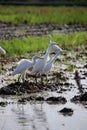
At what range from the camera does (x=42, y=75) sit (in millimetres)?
16562

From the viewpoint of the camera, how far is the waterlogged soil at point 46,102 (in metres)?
11.1

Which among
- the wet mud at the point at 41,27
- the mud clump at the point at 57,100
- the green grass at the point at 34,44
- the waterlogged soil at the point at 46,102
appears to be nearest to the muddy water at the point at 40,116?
the waterlogged soil at the point at 46,102

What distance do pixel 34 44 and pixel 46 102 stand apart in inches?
429

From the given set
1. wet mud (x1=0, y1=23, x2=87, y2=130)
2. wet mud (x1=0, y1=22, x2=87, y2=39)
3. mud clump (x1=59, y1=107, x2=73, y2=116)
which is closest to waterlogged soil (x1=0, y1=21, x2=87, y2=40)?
wet mud (x1=0, y1=22, x2=87, y2=39)

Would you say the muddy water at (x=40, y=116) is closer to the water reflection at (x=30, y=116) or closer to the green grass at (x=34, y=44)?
the water reflection at (x=30, y=116)

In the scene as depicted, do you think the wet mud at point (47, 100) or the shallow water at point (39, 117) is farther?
the wet mud at point (47, 100)

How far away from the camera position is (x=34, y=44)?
78.2ft

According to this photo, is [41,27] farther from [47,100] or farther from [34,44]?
[47,100]

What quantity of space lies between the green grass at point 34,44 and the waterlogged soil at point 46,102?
349 centimetres

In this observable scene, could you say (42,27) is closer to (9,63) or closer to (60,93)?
(9,63)

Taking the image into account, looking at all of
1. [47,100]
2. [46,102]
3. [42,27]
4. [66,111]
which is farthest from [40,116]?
[42,27]

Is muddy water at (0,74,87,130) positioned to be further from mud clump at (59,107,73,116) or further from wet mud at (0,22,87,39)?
wet mud at (0,22,87,39)

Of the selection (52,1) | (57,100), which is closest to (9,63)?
(57,100)

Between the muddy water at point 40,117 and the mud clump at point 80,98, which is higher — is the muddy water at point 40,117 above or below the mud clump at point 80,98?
below
